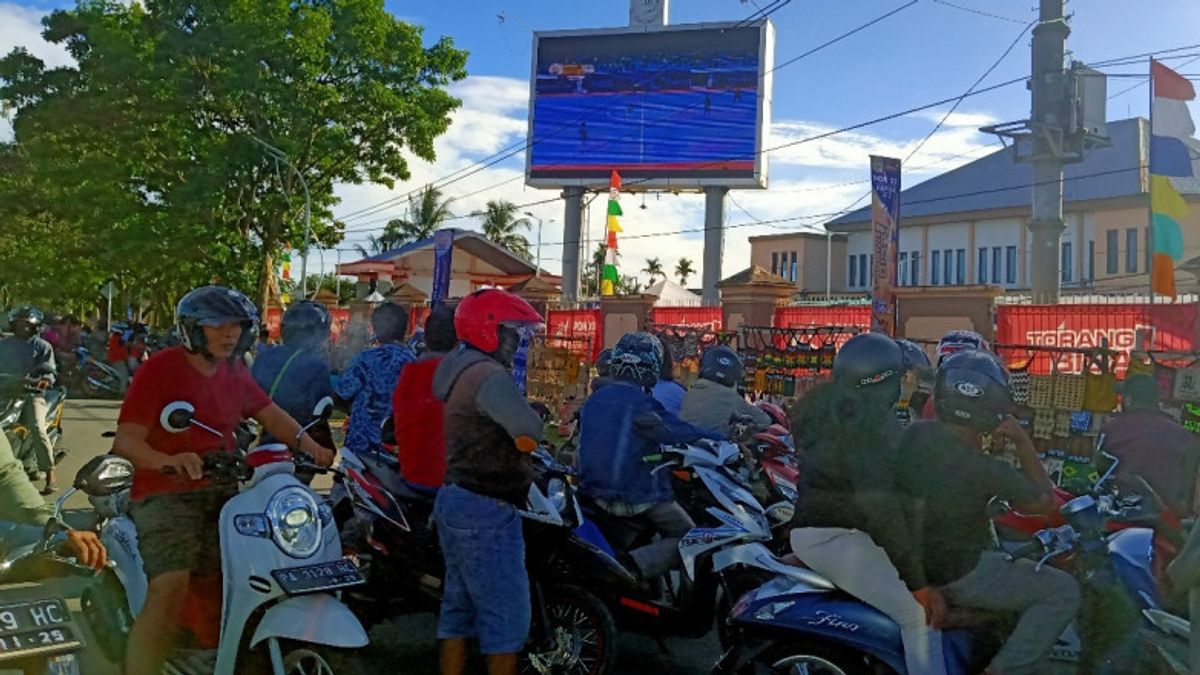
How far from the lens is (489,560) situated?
3984mm

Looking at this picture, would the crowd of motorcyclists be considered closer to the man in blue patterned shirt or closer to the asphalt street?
the asphalt street

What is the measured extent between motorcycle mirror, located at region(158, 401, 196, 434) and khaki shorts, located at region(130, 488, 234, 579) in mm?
306

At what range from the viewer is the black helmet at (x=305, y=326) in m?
6.47

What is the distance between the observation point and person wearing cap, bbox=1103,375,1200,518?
4.98 m

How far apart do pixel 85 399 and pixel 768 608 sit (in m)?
21.4

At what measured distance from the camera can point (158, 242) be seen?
25.7m

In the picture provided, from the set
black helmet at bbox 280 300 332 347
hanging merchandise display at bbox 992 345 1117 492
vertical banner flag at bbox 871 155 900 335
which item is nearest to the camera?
black helmet at bbox 280 300 332 347

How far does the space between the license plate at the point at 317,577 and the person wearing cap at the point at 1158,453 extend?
11.6 feet

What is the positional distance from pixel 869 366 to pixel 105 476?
2771 mm

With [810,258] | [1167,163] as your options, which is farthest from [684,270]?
[1167,163]

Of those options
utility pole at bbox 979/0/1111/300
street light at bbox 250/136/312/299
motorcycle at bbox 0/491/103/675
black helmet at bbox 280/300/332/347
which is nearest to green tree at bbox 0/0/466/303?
street light at bbox 250/136/312/299

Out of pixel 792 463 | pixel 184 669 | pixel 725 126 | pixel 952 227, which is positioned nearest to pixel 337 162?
pixel 725 126

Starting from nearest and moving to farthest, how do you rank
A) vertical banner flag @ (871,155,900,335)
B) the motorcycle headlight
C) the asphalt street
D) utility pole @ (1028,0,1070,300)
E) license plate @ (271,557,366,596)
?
1. license plate @ (271,557,366,596)
2. the motorcycle headlight
3. the asphalt street
4. vertical banner flag @ (871,155,900,335)
5. utility pole @ (1028,0,1070,300)

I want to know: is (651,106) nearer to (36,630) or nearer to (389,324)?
(389,324)
